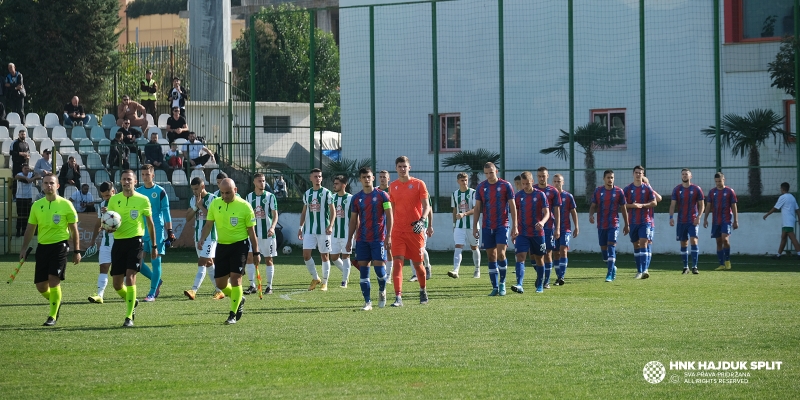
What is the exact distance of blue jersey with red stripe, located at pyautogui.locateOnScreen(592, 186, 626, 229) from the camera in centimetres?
2047

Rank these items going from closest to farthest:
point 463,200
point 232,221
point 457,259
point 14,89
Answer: point 232,221 → point 457,259 → point 463,200 → point 14,89

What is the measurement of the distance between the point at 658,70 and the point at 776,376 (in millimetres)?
22371

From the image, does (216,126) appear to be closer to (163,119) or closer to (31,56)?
(163,119)

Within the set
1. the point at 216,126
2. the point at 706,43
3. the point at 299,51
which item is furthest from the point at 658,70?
the point at 299,51

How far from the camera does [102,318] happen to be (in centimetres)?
1414

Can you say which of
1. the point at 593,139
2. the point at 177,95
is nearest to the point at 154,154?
the point at 177,95

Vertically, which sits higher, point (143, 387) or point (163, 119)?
point (163, 119)

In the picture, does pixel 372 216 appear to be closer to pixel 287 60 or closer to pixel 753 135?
pixel 753 135

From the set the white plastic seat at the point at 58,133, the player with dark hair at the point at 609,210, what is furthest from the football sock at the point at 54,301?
the white plastic seat at the point at 58,133

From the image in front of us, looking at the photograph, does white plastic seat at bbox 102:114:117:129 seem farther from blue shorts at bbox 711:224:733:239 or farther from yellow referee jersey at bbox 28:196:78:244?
yellow referee jersey at bbox 28:196:78:244

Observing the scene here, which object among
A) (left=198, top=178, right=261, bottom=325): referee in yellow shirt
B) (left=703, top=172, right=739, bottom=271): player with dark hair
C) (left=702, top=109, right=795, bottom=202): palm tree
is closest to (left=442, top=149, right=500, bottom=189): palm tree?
(left=702, top=109, right=795, bottom=202): palm tree

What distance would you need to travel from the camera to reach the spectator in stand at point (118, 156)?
105 ft

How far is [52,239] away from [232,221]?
8.59 feet

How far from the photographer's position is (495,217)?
1670 cm
